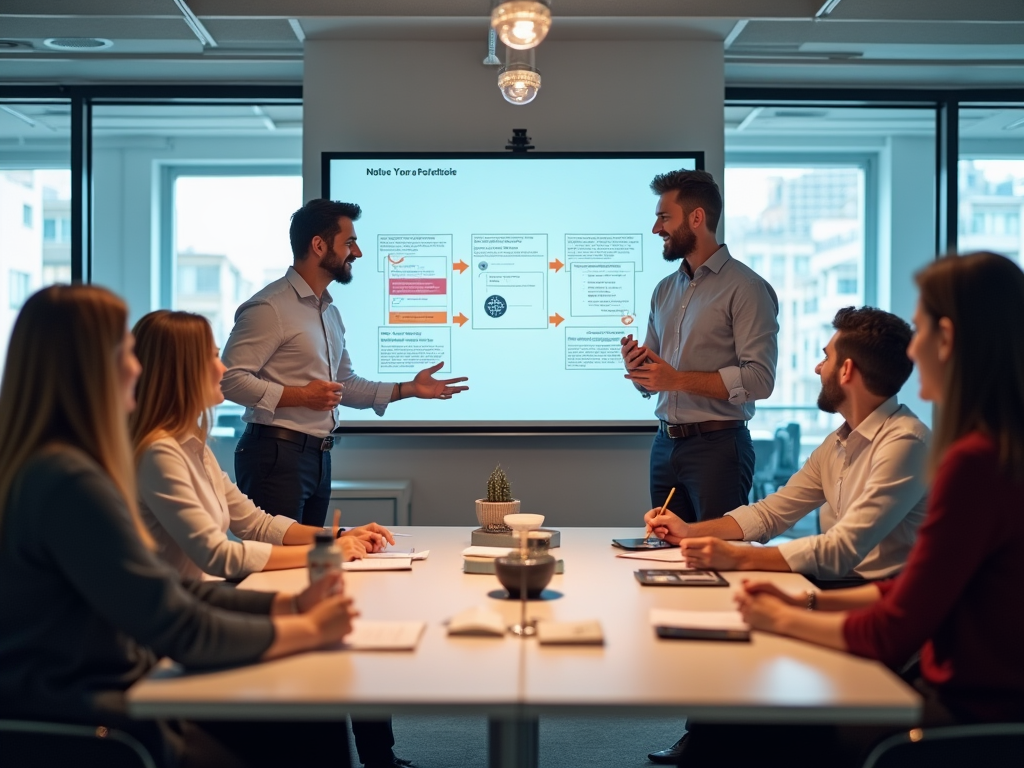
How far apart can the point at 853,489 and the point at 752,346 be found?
1104 millimetres

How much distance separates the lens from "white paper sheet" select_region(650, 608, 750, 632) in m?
1.73

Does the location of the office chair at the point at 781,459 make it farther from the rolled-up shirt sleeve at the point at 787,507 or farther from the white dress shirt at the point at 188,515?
the white dress shirt at the point at 188,515

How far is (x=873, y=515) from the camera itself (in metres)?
2.22

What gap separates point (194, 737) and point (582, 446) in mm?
3091

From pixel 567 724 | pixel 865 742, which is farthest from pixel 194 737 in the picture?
pixel 567 724

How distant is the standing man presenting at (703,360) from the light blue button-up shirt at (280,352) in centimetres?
121

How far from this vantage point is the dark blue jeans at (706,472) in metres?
3.42

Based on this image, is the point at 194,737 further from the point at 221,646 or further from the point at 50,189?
the point at 50,189

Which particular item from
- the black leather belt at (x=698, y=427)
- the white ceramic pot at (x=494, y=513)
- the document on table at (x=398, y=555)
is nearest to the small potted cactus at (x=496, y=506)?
the white ceramic pot at (x=494, y=513)

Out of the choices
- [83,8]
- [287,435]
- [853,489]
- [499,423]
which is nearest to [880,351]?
[853,489]

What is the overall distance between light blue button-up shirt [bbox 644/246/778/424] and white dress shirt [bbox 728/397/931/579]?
87 cm

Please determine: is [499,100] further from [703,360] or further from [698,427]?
[698,427]

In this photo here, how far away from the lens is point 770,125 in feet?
20.4

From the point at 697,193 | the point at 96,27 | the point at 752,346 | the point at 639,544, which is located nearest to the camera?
the point at 639,544
